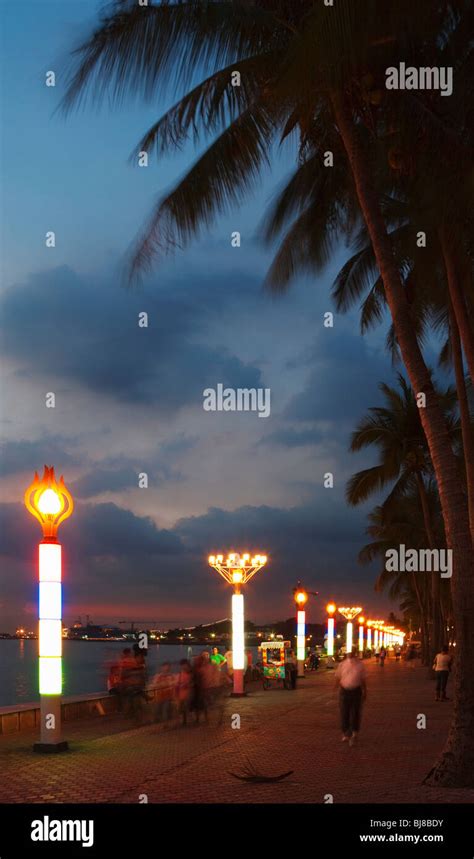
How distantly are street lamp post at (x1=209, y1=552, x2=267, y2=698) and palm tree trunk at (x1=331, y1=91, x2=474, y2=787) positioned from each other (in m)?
15.8

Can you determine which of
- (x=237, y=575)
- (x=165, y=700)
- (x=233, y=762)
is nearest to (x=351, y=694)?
(x=233, y=762)

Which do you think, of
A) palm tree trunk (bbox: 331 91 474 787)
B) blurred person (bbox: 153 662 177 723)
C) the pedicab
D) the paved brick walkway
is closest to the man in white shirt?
the paved brick walkway

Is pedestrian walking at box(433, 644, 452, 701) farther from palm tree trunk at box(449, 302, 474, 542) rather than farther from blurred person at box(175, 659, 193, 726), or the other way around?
blurred person at box(175, 659, 193, 726)

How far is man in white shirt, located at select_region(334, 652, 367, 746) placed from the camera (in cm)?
1580

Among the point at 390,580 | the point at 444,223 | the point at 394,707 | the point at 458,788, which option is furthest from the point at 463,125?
the point at 390,580

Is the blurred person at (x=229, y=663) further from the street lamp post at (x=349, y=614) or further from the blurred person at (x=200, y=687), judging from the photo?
the street lamp post at (x=349, y=614)

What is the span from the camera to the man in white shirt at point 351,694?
622 inches

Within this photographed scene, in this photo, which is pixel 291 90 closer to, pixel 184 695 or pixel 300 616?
pixel 184 695

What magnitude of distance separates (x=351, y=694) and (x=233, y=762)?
10.4ft

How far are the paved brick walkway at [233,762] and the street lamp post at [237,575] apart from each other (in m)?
5.86
